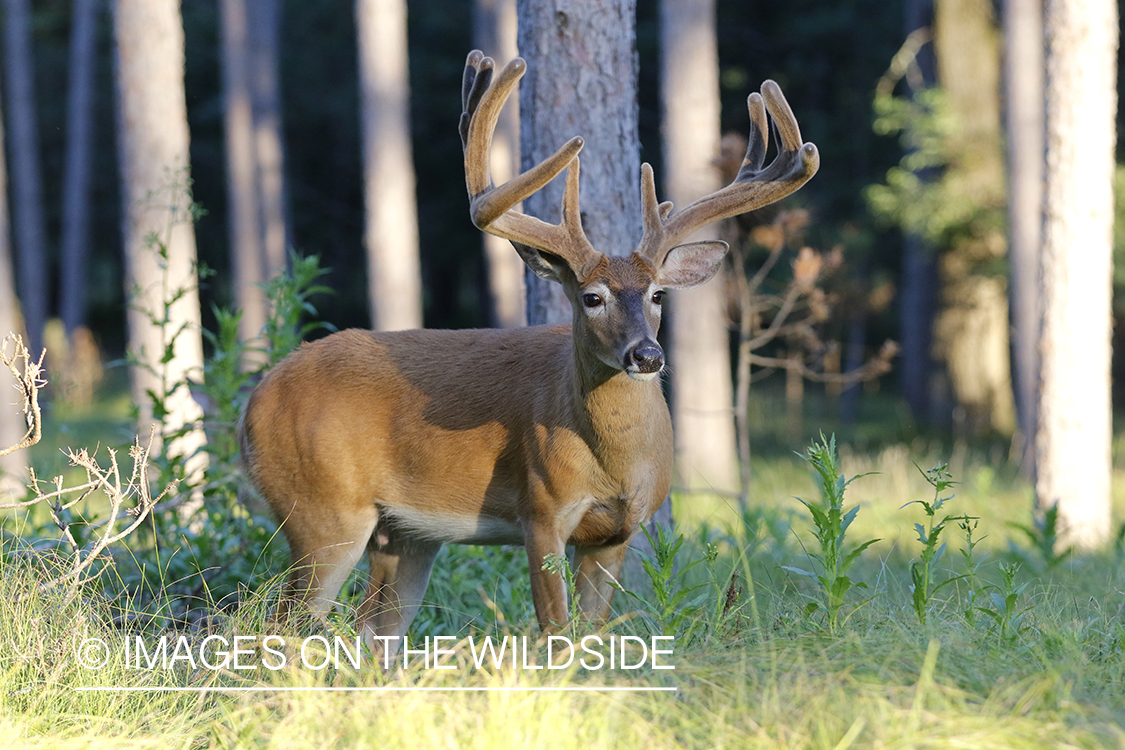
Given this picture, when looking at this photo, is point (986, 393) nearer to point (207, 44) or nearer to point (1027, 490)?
point (1027, 490)

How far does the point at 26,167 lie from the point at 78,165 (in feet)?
4.87

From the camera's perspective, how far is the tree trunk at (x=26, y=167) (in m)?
21.1

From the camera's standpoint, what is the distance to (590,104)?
214 inches

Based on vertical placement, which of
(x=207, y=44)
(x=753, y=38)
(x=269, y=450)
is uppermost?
(x=207, y=44)

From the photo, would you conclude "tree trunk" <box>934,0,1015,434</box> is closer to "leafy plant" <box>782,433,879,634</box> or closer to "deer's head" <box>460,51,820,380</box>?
"deer's head" <box>460,51,820,380</box>

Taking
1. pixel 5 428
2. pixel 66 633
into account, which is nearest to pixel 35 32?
pixel 5 428

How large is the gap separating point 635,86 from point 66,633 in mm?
3595

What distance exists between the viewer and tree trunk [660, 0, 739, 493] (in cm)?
1063

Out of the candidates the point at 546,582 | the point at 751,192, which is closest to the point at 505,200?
the point at 751,192

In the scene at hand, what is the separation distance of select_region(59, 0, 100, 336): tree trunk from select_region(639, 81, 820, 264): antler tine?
2149 cm

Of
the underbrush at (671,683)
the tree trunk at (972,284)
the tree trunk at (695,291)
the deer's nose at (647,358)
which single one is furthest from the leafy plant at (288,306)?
the tree trunk at (972,284)

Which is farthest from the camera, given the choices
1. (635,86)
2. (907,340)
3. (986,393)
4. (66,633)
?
(907,340)

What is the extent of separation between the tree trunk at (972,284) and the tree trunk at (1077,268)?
7.37 m

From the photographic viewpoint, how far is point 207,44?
27453mm
